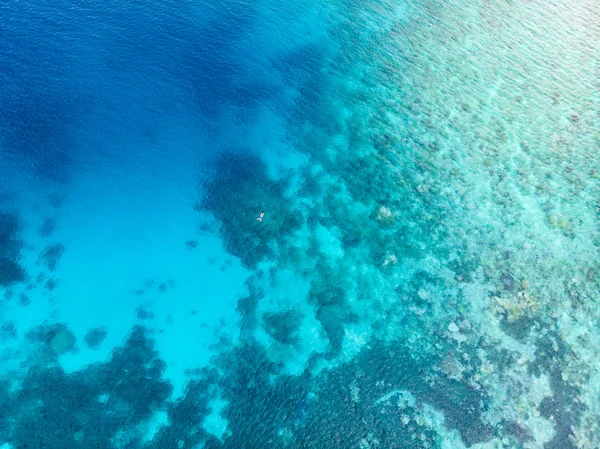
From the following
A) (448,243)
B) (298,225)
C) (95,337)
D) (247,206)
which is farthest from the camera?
(247,206)

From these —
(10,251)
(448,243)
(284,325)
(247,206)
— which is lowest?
(10,251)

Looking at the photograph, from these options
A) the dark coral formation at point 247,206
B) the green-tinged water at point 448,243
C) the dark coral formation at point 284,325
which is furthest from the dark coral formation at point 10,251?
the dark coral formation at point 284,325

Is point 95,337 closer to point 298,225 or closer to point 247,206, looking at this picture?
point 247,206

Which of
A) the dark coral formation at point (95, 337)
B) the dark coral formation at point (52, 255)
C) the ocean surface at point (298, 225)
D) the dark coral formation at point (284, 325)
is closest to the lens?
the ocean surface at point (298, 225)

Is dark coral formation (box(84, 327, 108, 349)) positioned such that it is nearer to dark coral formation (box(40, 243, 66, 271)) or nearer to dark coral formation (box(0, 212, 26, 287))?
dark coral formation (box(40, 243, 66, 271))

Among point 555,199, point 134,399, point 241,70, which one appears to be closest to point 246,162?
point 241,70

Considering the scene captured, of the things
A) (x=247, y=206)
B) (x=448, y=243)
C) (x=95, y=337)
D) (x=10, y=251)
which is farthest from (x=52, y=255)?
(x=448, y=243)

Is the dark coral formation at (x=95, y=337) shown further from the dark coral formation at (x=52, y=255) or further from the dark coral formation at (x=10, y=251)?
the dark coral formation at (x=10, y=251)

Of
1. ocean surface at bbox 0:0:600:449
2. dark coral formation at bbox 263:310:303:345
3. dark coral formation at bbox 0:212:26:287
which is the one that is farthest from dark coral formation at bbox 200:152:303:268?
dark coral formation at bbox 0:212:26:287

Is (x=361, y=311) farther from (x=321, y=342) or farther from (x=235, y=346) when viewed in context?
(x=235, y=346)

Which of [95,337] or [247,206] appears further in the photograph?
[247,206]
